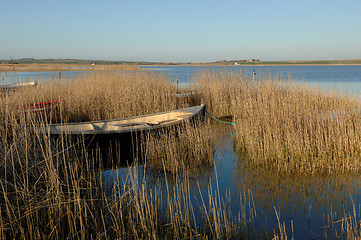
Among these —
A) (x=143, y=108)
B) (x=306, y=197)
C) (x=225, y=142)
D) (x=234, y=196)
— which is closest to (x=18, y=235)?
(x=234, y=196)

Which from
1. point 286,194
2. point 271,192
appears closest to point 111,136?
point 271,192

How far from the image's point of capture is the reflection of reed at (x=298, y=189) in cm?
448

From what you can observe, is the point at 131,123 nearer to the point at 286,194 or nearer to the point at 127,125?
the point at 127,125

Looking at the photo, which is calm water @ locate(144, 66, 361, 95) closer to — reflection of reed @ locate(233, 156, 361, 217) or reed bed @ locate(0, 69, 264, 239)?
reed bed @ locate(0, 69, 264, 239)

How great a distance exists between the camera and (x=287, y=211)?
4344mm

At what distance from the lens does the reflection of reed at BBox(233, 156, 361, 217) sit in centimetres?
448

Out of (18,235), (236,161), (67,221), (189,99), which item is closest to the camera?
(18,235)

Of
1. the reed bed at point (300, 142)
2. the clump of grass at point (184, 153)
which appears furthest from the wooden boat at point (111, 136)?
the reed bed at point (300, 142)

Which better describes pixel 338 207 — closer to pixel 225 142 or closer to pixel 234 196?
pixel 234 196

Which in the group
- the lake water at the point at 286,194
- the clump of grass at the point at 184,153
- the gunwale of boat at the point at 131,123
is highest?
the gunwale of boat at the point at 131,123

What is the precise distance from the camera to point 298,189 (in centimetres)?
501

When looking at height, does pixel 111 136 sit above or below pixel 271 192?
above

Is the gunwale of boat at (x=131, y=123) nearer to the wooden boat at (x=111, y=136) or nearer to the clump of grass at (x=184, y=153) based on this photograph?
the wooden boat at (x=111, y=136)

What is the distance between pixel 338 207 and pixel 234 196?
155 centimetres
